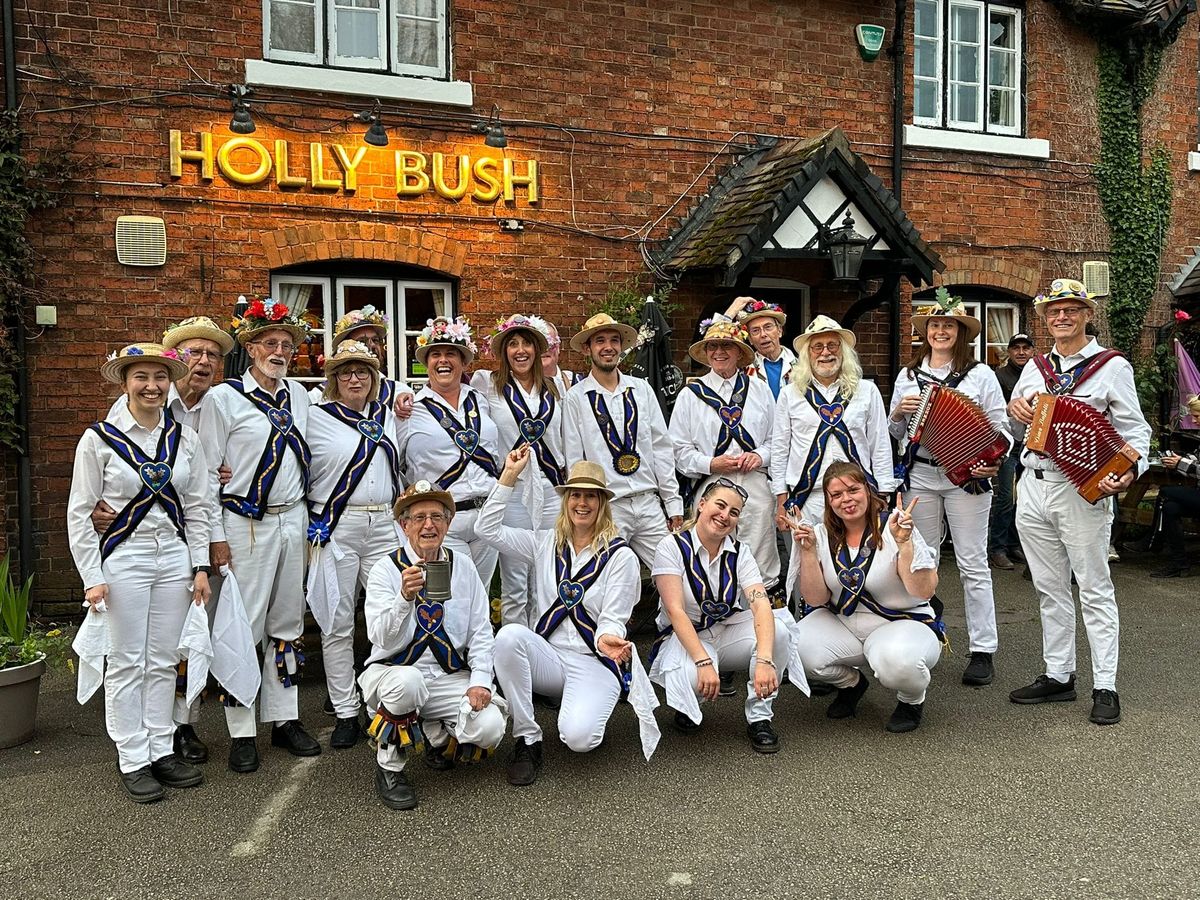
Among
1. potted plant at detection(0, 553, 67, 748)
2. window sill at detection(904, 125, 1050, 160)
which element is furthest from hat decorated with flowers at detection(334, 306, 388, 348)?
window sill at detection(904, 125, 1050, 160)

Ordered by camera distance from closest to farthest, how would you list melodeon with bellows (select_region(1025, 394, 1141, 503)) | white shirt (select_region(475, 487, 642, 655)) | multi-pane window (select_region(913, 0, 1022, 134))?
1. white shirt (select_region(475, 487, 642, 655))
2. melodeon with bellows (select_region(1025, 394, 1141, 503))
3. multi-pane window (select_region(913, 0, 1022, 134))

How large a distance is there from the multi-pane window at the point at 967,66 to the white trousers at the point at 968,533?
5707mm

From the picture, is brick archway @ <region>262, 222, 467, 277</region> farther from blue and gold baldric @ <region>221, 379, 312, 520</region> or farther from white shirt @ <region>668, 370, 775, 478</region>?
blue and gold baldric @ <region>221, 379, 312, 520</region>

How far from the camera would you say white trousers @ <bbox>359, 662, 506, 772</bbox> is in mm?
4195

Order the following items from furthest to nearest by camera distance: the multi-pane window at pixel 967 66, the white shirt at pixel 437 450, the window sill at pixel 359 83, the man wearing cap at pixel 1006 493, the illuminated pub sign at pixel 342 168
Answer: the multi-pane window at pixel 967 66, the man wearing cap at pixel 1006 493, the window sill at pixel 359 83, the illuminated pub sign at pixel 342 168, the white shirt at pixel 437 450

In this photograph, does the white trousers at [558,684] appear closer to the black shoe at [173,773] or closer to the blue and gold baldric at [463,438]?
the blue and gold baldric at [463,438]

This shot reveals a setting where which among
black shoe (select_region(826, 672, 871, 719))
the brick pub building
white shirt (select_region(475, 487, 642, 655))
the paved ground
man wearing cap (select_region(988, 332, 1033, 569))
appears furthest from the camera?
man wearing cap (select_region(988, 332, 1033, 569))

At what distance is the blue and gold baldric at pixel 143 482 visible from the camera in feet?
14.0

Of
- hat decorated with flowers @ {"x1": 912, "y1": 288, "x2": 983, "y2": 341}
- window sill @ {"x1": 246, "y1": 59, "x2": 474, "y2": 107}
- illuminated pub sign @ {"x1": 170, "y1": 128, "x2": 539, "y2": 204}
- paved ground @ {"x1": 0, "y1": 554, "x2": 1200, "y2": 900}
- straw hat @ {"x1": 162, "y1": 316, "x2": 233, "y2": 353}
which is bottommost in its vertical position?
paved ground @ {"x1": 0, "y1": 554, "x2": 1200, "y2": 900}

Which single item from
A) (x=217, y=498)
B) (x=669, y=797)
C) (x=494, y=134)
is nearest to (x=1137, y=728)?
(x=669, y=797)

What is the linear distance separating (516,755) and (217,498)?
5.68 ft

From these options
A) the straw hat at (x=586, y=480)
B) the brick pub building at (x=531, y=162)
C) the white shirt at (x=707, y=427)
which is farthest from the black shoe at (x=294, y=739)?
the brick pub building at (x=531, y=162)

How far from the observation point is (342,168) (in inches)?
322

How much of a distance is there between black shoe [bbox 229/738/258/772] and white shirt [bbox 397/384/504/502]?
1.55 metres
